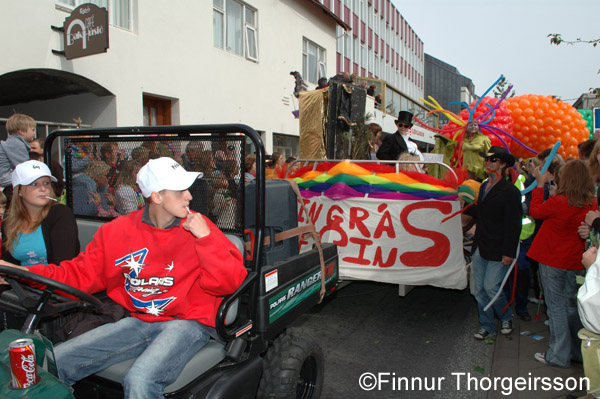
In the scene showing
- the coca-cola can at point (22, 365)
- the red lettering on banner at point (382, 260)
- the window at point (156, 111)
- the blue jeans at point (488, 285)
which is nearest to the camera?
the coca-cola can at point (22, 365)

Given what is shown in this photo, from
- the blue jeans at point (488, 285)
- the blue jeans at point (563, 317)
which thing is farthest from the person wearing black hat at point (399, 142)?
the blue jeans at point (563, 317)

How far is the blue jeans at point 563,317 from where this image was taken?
3.80 m

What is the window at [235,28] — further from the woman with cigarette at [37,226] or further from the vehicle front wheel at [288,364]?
the vehicle front wheel at [288,364]

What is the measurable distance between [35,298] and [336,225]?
10.5ft

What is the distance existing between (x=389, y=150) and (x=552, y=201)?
3078 millimetres

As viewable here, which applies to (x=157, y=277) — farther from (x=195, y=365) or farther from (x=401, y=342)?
(x=401, y=342)

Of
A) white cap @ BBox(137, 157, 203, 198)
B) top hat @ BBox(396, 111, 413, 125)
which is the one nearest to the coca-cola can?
white cap @ BBox(137, 157, 203, 198)

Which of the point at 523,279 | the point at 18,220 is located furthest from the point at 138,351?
the point at 523,279

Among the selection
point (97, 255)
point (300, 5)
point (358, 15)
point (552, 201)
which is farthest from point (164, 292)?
point (358, 15)

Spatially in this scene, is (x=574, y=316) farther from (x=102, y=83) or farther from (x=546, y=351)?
(x=102, y=83)

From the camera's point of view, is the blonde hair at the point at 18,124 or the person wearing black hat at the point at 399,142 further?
the person wearing black hat at the point at 399,142

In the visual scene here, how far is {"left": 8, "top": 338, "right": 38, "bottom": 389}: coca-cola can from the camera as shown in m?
1.46

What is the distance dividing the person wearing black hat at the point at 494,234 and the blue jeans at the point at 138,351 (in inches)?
118

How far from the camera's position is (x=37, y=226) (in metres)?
2.86
